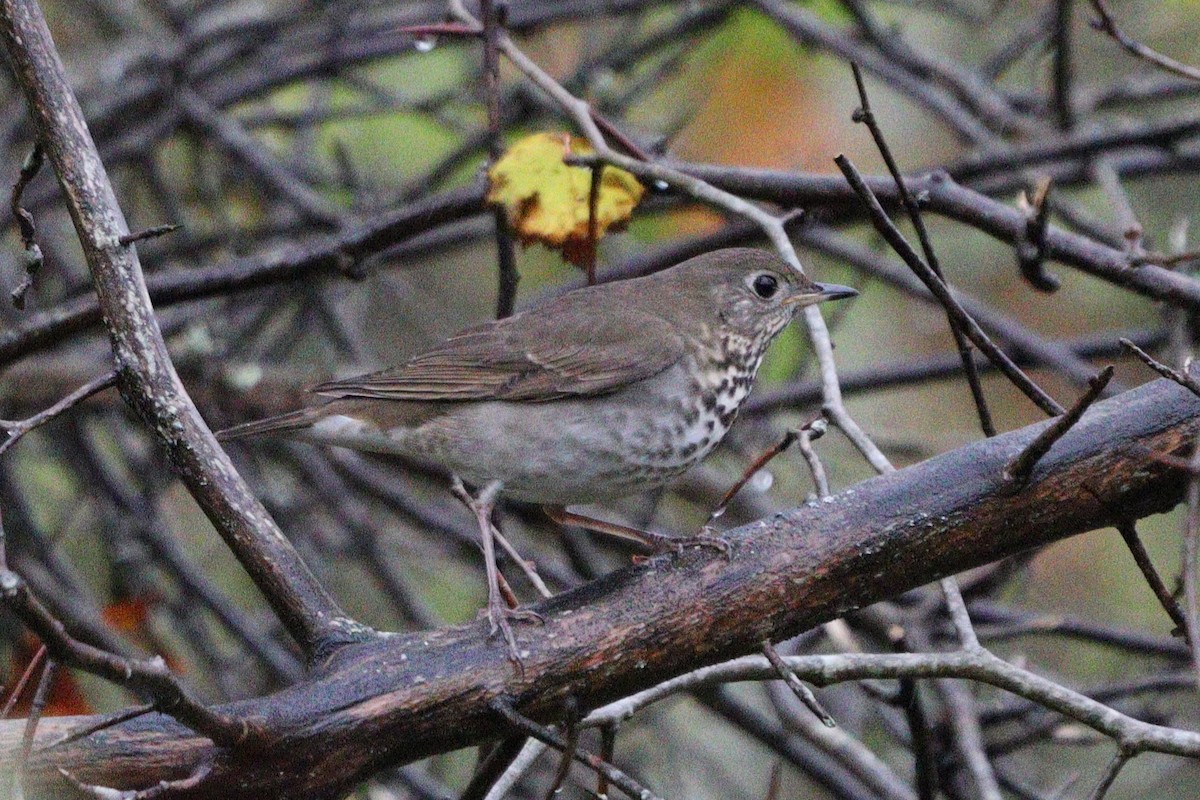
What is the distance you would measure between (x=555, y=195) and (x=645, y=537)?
3.00 feet

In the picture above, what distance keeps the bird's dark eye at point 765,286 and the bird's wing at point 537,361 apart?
0.38 metres

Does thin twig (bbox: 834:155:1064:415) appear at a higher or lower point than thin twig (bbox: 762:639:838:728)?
higher

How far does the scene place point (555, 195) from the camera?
12.2 feet

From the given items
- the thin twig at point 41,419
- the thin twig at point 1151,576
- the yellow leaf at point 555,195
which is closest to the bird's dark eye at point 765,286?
the yellow leaf at point 555,195

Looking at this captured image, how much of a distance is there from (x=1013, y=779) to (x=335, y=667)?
6.71 ft

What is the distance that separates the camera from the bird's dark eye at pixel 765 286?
14.1 ft

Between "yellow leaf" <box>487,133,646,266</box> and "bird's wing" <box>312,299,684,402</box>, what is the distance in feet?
0.87

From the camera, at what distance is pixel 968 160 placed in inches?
184

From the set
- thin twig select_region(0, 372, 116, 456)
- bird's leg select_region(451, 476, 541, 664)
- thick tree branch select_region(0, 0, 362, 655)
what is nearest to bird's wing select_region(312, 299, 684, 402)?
bird's leg select_region(451, 476, 541, 664)

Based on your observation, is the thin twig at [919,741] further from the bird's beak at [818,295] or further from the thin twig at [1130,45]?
the thin twig at [1130,45]

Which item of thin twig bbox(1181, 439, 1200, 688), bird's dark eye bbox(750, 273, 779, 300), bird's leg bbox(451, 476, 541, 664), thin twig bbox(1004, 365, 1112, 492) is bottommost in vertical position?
thin twig bbox(1181, 439, 1200, 688)

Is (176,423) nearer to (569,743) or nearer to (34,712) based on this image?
(34,712)

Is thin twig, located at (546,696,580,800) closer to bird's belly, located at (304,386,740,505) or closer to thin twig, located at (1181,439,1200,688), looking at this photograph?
thin twig, located at (1181,439,1200,688)

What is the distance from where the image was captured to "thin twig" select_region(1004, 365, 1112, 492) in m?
2.11
